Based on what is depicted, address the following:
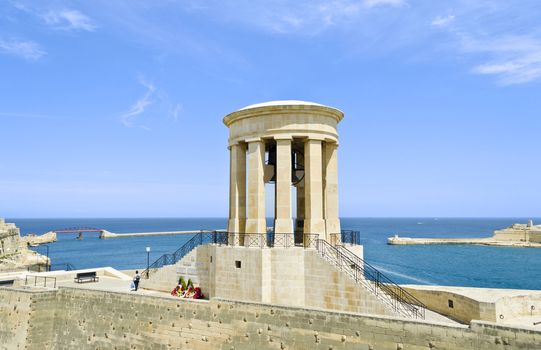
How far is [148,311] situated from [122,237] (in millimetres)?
127461

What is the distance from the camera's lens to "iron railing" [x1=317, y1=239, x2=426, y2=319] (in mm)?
12875

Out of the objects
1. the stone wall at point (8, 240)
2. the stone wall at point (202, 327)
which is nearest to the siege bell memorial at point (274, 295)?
the stone wall at point (202, 327)

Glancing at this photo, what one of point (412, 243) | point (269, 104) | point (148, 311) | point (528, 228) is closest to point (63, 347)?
point (148, 311)

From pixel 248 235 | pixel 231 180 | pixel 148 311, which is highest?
pixel 231 180

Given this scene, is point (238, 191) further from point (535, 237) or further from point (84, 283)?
point (535, 237)

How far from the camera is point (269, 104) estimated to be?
53.3 ft

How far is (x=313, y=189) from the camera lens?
15.9 metres

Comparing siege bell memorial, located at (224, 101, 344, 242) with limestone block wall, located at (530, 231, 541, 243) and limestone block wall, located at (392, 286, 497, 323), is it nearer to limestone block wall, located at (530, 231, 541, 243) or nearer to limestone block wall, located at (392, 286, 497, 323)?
limestone block wall, located at (392, 286, 497, 323)

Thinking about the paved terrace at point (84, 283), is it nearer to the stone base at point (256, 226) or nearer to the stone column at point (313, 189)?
the stone base at point (256, 226)

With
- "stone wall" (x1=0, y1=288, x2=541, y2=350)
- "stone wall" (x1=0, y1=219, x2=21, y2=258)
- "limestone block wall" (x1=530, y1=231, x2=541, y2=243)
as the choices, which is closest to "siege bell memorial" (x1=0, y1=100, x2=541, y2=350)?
"stone wall" (x1=0, y1=288, x2=541, y2=350)

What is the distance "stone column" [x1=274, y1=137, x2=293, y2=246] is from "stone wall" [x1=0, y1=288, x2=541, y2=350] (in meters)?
3.60

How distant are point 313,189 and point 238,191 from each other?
11.6 feet

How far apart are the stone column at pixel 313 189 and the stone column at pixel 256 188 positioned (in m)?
1.86

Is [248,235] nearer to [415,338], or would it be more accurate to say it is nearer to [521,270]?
[415,338]
